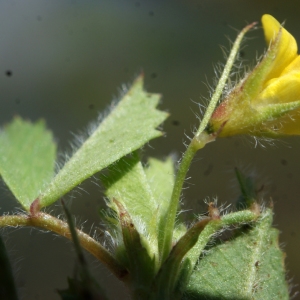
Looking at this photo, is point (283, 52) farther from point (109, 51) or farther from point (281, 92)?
point (109, 51)

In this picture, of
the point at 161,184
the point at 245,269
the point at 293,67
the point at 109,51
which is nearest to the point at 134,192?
the point at 161,184

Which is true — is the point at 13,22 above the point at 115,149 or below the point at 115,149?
above

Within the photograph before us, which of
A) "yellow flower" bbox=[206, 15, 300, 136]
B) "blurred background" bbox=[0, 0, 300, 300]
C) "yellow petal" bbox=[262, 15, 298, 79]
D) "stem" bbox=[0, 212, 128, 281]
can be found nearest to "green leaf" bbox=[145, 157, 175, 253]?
"stem" bbox=[0, 212, 128, 281]

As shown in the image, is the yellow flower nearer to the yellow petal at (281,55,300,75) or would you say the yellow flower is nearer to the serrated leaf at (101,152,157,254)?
the yellow petal at (281,55,300,75)

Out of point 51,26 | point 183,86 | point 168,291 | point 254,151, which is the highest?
point 51,26

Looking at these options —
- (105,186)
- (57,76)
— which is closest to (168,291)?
(105,186)

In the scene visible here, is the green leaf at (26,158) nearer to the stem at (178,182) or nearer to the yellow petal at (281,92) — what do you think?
the stem at (178,182)

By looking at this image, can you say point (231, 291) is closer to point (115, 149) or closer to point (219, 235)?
point (219, 235)

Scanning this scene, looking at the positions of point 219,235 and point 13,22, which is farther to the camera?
point 13,22
